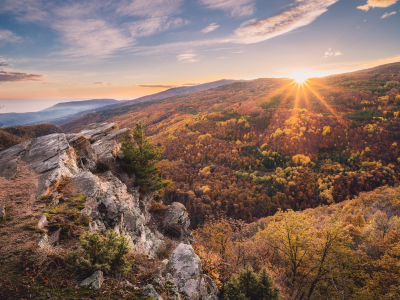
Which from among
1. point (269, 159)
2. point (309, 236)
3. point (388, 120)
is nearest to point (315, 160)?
point (269, 159)

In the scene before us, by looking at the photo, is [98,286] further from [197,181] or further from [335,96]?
[335,96]

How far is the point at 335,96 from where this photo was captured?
189250 millimetres

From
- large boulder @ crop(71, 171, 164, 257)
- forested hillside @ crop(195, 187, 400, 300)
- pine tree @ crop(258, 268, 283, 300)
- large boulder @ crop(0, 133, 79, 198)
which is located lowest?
forested hillside @ crop(195, 187, 400, 300)

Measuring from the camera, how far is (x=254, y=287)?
15023mm

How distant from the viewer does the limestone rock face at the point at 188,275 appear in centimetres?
1099

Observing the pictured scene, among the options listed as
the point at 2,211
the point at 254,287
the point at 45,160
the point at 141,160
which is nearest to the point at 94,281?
the point at 2,211

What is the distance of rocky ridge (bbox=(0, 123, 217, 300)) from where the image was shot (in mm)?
11500

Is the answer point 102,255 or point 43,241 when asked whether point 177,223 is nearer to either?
point 43,241

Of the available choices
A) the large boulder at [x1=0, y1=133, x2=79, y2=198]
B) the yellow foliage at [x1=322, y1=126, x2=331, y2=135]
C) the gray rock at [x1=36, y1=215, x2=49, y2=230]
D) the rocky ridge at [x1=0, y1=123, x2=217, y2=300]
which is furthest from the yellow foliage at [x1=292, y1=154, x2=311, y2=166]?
the gray rock at [x1=36, y1=215, x2=49, y2=230]

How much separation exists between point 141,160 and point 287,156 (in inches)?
4825

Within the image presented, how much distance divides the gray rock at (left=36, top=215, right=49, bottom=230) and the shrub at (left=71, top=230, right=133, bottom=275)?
3.43 metres

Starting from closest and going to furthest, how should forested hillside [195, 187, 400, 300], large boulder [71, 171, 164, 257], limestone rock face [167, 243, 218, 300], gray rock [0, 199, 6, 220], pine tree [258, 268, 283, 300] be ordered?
gray rock [0, 199, 6, 220], limestone rock face [167, 243, 218, 300], large boulder [71, 171, 164, 257], pine tree [258, 268, 283, 300], forested hillside [195, 187, 400, 300]

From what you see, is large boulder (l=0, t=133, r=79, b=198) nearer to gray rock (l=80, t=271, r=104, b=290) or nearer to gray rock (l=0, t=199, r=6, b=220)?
gray rock (l=0, t=199, r=6, b=220)

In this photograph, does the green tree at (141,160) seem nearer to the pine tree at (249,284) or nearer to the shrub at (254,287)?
the shrub at (254,287)
